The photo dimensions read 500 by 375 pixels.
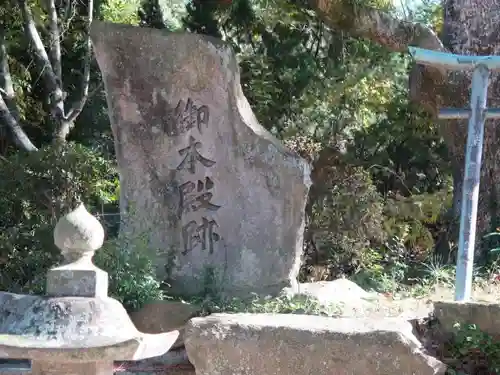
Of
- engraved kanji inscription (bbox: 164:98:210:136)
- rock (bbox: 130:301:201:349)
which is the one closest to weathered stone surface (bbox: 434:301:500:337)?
rock (bbox: 130:301:201:349)

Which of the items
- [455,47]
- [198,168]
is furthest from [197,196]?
[455,47]

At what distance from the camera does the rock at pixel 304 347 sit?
15.7 feet

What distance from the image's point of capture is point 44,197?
30.6 ft

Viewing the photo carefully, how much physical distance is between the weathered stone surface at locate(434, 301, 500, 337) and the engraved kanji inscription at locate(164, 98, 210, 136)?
300 cm

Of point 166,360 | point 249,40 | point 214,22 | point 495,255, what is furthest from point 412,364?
point 249,40

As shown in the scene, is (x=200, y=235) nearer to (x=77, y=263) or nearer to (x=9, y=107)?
(x=77, y=263)

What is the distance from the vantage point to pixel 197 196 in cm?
739

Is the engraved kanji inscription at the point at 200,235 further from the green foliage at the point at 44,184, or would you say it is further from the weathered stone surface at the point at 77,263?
the weathered stone surface at the point at 77,263

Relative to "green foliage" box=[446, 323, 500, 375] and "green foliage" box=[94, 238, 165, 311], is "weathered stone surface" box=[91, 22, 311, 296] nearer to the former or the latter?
"green foliage" box=[94, 238, 165, 311]

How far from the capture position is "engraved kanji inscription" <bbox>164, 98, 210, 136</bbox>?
735 cm

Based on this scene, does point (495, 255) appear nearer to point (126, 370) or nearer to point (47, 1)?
point (126, 370)

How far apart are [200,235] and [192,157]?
711mm

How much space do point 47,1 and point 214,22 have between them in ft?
6.78

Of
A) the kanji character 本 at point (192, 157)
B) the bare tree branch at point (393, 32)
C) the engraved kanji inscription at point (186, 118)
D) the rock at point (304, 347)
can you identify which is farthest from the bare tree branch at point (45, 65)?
the rock at point (304, 347)
